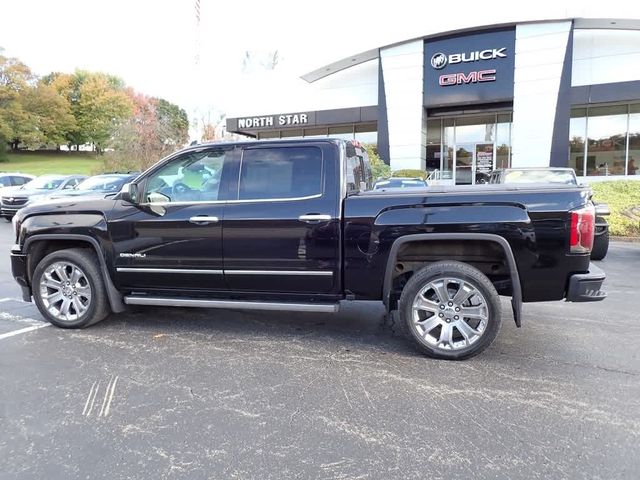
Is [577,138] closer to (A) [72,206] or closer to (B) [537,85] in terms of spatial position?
(B) [537,85]

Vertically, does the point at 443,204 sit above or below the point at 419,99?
below

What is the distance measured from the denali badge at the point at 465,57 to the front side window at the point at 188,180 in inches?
755

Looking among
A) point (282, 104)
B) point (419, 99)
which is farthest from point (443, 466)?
point (282, 104)

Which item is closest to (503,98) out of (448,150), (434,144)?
(448,150)

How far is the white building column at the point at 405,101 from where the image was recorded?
73.2ft

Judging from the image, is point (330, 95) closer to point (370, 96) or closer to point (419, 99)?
point (370, 96)

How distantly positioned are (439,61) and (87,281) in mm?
20142

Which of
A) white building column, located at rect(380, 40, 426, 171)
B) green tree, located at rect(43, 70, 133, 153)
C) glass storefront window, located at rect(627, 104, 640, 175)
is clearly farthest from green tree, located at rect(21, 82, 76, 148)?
glass storefront window, located at rect(627, 104, 640, 175)

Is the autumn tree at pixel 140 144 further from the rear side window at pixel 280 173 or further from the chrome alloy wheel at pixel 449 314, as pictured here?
Answer: the chrome alloy wheel at pixel 449 314

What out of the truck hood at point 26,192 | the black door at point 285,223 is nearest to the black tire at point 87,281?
the black door at point 285,223

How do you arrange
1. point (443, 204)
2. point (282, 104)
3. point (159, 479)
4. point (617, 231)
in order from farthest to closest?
point (282, 104) → point (617, 231) → point (443, 204) → point (159, 479)

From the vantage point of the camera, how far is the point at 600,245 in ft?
30.1

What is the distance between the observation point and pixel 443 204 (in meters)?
4.14

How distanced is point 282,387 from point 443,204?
2.03 meters
